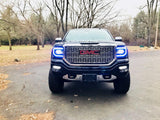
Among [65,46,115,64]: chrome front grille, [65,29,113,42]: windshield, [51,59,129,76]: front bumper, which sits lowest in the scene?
[51,59,129,76]: front bumper

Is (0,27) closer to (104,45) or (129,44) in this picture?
(104,45)

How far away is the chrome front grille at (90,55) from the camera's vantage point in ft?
9.16

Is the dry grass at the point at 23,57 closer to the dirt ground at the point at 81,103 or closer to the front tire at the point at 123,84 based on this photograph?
the dirt ground at the point at 81,103

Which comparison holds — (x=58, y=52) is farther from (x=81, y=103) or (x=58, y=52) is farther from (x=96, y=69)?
(x=81, y=103)

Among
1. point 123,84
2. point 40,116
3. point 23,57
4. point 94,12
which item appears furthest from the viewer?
point 94,12

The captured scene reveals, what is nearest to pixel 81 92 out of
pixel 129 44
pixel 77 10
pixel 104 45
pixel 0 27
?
pixel 104 45

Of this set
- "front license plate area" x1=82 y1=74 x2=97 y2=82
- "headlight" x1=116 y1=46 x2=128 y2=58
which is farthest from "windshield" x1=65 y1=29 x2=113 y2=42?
"front license plate area" x1=82 y1=74 x2=97 y2=82

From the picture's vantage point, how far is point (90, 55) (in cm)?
281

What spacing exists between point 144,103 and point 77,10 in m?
11.4

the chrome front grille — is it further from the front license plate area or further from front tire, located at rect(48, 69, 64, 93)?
front tire, located at rect(48, 69, 64, 93)

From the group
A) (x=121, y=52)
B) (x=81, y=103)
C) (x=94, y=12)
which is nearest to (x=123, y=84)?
(x=121, y=52)

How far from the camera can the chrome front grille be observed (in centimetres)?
279

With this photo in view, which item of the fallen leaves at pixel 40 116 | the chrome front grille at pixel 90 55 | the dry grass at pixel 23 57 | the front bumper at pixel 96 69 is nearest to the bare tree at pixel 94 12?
the dry grass at pixel 23 57

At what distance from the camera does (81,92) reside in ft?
11.7
